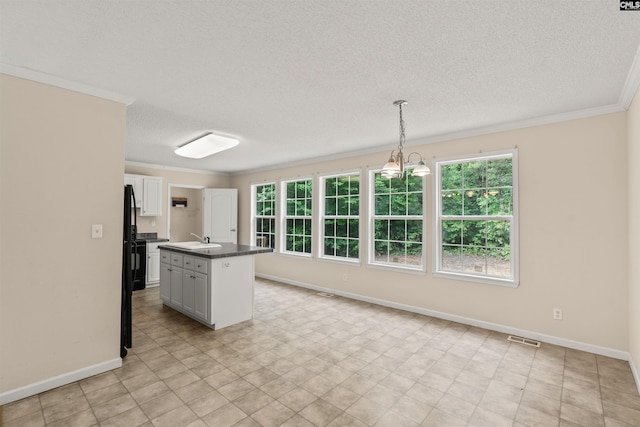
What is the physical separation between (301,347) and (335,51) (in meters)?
2.84

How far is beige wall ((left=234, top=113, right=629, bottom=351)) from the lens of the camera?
3041 millimetres

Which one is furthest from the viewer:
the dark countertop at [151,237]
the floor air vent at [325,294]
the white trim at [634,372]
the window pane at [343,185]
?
the dark countertop at [151,237]

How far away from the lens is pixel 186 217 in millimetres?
8047

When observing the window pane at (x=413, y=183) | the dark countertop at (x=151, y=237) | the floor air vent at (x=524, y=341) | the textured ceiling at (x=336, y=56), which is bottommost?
the floor air vent at (x=524, y=341)

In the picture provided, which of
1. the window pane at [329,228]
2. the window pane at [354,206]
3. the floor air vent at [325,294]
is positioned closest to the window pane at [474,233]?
the window pane at [354,206]

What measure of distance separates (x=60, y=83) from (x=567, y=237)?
5114mm

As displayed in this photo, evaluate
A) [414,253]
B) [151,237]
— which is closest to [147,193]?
[151,237]

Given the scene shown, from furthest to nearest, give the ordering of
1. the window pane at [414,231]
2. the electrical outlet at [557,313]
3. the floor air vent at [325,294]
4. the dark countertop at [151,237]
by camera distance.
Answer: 1. the dark countertop at [151,237]
2. the floor air vent at [325,294]
3. the window pane at [414,231]
4. the electrical outlet at [557,313]

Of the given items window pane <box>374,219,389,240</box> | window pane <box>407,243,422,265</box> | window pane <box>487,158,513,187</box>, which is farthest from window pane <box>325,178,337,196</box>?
window pane <box>487,158,513,187</box>

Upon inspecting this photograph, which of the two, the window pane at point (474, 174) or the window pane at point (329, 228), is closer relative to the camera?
the window pane at point (474, 174)

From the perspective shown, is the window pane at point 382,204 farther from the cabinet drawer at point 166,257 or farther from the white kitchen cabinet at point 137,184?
the white kitchen cabinet at point 137,184

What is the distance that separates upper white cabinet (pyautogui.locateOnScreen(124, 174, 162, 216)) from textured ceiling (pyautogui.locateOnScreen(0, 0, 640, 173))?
3059 millimetres

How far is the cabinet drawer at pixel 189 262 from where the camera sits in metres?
3.97

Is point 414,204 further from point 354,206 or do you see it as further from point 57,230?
point 57,230
